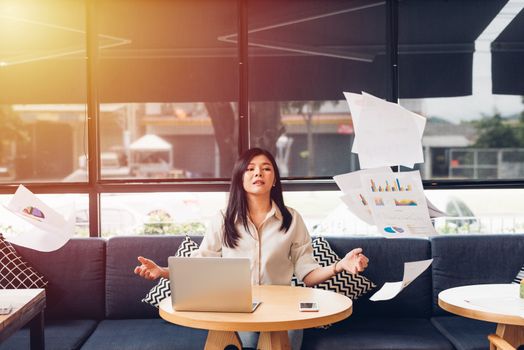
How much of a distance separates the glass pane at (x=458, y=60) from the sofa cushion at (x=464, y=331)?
3.52ft

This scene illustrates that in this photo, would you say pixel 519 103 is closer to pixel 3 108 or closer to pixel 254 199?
pixel 254 199

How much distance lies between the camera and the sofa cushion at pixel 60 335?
316 centimetres

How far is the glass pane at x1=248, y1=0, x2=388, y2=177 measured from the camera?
14.2 feet

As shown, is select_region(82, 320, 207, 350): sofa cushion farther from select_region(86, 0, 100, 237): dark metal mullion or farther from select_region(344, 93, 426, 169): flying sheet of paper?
select_region(344, 93, 426, 169): flying sheet of paper

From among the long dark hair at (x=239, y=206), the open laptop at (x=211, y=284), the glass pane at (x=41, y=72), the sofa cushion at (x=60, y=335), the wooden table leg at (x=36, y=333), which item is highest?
the glass pane at (x=41, y=72)

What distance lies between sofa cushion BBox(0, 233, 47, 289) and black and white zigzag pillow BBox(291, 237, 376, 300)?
1.35 m

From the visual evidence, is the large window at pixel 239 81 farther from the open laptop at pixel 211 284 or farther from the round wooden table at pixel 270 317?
the open laptop at pixel 211 284

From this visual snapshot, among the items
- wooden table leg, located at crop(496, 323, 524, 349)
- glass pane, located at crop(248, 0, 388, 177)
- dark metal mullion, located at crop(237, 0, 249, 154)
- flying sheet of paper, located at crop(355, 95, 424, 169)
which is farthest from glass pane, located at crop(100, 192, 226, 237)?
wooden table leg, located at crop(496, 323, 524, 349)

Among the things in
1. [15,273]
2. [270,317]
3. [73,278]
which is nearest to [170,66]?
[73,278]

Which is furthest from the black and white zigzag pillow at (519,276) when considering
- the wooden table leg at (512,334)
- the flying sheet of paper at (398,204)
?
the flying sheet of paper at (398,204)

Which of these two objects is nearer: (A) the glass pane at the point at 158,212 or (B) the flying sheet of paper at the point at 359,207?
(B) the flying sheet of paper at the point at 359,207

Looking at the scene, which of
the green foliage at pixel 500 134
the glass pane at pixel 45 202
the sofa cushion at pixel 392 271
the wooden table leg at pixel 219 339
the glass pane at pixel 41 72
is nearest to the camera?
the wooden table leg at pixel 219 339

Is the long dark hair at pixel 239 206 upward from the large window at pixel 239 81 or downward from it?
downward

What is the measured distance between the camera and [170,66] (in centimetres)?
433
